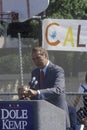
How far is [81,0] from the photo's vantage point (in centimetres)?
2289

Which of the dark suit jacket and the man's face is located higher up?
the man's face

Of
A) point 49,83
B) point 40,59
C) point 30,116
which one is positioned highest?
point 40,59

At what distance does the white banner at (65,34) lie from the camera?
39.5 feet

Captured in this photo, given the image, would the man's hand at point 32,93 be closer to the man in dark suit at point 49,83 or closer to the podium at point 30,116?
the man in dark suit at point 49,83

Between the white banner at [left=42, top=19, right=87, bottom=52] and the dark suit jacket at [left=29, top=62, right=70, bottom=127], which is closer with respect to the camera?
the dark suit jacket at [left=29, top=62, right=70, bottom=127]

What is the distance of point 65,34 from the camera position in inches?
478

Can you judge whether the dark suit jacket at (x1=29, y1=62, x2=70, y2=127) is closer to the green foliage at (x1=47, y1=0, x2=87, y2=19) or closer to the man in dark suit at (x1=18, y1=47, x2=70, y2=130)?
the man in dark suit at (x1=18, y1=47, x2=70, y2=130)

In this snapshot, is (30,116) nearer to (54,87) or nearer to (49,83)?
(54,87)

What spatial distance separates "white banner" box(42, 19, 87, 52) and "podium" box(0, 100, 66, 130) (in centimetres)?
663

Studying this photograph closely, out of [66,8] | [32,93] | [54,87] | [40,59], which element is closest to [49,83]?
[54,87]

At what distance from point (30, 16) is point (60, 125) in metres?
8.74

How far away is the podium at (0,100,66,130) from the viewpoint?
5312 mm

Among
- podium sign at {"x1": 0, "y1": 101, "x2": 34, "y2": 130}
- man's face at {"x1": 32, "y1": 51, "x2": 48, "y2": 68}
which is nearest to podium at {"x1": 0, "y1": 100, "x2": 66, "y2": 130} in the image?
podium sign at {"x1": 0, "y1": 101, "x2": 34, "y2": 130}

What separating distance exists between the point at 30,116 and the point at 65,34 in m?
6.89
